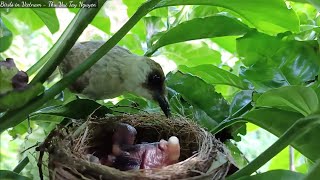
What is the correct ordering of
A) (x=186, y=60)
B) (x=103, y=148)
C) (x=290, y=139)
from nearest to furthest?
(x=290, y=139), (x=103, y=148), (x=186, y=60)

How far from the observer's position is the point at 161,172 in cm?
66

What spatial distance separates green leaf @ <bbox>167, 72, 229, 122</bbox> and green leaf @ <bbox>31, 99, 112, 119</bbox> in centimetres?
15

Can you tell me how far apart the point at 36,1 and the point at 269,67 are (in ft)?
1.23

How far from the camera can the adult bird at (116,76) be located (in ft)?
2.83

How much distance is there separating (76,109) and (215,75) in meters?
0.27

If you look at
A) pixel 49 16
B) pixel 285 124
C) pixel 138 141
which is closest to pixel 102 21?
pixel 49 16

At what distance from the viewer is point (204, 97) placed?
85 cm

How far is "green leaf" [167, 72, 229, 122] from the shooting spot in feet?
2.79

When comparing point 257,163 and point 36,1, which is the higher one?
point 36,1

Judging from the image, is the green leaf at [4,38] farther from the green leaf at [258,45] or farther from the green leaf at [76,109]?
the green leaf at [258,45]

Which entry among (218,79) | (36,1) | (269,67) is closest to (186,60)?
(218,79)

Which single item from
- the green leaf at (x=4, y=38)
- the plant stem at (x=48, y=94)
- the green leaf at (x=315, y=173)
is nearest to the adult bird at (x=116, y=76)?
the green leaf at (x=4, y=38)

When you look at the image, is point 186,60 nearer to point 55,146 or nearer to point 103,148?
point 103,148

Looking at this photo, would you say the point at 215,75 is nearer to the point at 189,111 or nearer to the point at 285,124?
the point at 189,111
